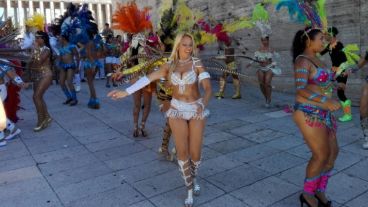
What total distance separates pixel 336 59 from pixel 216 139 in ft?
9.35

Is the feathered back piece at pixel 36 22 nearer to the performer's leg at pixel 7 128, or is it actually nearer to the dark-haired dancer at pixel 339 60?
the performer's leg at pixel 7 128

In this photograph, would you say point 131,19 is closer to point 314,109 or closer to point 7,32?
point 7,32

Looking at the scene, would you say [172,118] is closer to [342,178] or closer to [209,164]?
[209,164]

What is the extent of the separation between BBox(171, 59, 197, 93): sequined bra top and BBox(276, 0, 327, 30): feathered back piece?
1.29 m

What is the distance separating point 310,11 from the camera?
372cm

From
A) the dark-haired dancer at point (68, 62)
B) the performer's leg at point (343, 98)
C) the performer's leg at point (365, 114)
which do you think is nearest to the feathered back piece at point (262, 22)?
the performer's leg at point (343, 98)

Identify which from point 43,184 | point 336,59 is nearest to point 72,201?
point 43,184

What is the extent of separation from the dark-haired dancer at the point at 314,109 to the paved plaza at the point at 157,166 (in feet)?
1.60

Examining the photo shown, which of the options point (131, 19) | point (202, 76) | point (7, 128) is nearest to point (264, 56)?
point (131, 19)

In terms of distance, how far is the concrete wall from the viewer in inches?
320

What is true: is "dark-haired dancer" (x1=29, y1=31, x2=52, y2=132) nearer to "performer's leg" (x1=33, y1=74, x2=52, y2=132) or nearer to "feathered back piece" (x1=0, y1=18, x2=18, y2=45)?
"performer's leg" (x1=33, y1=74, x2=52, y2=132)

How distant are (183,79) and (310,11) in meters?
1.53

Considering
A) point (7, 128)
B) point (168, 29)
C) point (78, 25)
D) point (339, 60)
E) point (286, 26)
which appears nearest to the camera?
point (168, 29)

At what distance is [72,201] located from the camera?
12.7 ft
